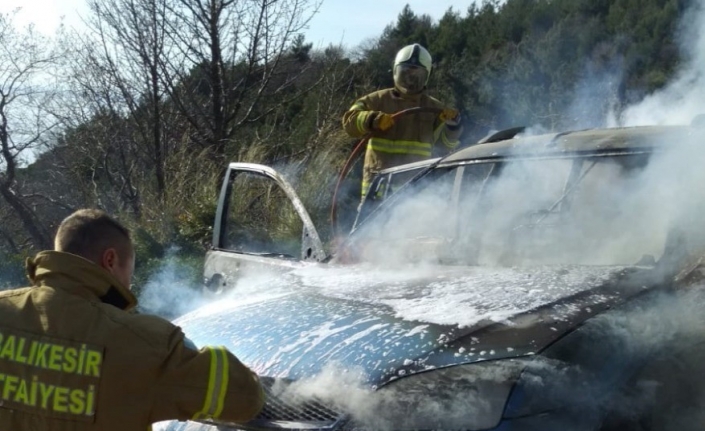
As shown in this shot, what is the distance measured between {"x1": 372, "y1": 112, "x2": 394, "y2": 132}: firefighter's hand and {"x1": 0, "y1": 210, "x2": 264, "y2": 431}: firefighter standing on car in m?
4.08

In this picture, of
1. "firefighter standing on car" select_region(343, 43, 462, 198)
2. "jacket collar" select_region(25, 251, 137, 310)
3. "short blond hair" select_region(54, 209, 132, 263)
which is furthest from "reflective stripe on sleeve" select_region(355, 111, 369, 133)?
"jacket collar" select_region(25, 251, 137, 310)

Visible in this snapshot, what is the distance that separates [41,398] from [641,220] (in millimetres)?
2371

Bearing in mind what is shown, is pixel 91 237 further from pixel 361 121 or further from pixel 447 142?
pixel 447 142

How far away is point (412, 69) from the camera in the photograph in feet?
21.4

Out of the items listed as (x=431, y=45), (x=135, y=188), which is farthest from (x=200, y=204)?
(x=431, y=45)

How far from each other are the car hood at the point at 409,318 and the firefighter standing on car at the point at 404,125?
3013 mm

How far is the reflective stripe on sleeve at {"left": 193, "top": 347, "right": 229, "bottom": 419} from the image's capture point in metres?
2.01

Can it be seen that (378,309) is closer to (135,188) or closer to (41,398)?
(41,398)

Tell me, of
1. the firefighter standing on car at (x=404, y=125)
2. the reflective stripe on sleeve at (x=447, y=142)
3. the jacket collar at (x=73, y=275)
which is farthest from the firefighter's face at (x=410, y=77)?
the jacket collar at (x=73, y=275)

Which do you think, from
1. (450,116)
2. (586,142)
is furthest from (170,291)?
(586,142)

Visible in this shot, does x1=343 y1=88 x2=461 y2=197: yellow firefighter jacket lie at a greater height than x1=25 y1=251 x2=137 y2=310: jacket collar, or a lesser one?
greater

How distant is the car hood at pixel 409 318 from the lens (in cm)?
244

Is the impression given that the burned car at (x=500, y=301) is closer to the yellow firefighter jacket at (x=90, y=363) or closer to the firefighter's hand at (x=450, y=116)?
Answer: the yellow firefighter jacket at (x=90, y=363)

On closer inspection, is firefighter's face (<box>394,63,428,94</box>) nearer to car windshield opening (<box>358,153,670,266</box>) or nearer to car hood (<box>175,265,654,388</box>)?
car windshield opening (<box>358,153,670,266</box>)
